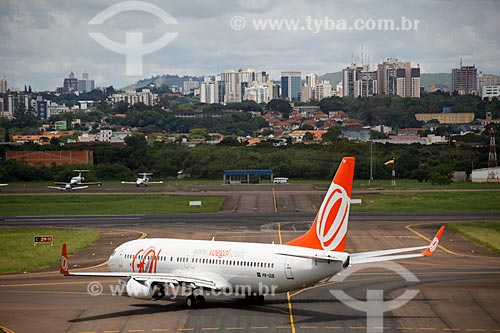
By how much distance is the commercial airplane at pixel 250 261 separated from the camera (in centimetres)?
4544

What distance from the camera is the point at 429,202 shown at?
121m

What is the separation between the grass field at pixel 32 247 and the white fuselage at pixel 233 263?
1632 centimetres

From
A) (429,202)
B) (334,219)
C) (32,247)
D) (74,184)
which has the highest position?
(334,219)

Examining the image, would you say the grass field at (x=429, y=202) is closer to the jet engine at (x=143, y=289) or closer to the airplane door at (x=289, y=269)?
the jet engine at (x=143, y=289)

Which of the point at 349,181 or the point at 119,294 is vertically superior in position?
the point at 349,181

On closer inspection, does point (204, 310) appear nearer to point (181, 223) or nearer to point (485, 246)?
point (485, 246)

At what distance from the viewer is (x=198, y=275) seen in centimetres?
5056

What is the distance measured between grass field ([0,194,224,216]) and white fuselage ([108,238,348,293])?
195ft

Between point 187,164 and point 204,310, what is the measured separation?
14855 centimetres

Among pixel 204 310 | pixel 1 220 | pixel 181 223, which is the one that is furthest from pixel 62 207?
pixel 204 310

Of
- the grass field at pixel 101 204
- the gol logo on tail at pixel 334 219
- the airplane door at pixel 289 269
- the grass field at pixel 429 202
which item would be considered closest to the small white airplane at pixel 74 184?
the grass field at pixel 101 204

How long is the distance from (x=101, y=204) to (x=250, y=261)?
8090 cm

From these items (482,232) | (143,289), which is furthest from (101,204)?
(143,289)

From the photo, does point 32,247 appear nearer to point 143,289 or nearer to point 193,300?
point 143,289
